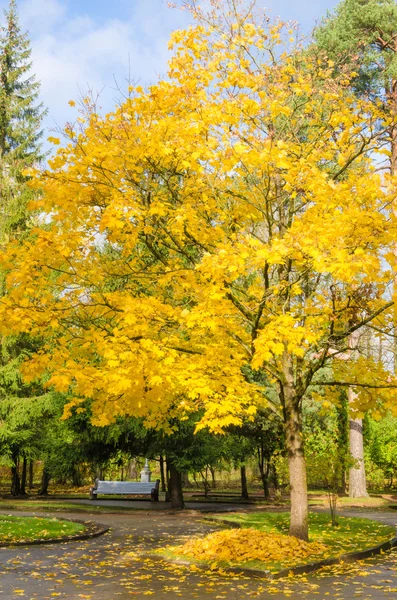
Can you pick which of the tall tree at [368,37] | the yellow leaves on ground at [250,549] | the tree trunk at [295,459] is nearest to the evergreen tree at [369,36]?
the tall tree at [368,37]

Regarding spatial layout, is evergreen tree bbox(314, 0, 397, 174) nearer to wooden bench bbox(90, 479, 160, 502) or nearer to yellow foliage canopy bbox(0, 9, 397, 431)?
yellow foliage canopy bbox(0, 9, 397, 431)

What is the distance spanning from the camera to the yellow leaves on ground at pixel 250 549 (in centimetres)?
934

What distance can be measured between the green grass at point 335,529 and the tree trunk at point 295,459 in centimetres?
63

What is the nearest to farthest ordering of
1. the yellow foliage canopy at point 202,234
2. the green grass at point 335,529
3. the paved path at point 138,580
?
the paved path at point 138,580 → the yellow foliage canopy at point 202,234 → the green grass at point 335,529

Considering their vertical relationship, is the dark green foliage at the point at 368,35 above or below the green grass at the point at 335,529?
above

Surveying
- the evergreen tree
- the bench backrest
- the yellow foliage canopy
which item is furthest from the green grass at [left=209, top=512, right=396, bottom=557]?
the evergreen tree

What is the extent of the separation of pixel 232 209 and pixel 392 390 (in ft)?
13.5

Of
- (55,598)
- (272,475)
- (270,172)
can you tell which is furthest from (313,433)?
(55,598)

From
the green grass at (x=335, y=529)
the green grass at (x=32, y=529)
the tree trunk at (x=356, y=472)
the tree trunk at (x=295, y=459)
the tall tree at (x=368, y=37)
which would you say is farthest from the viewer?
the tree trunk at (x=356, y=472)

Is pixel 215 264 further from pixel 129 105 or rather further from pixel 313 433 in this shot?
pixel 313 433

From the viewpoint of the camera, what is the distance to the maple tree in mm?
8617

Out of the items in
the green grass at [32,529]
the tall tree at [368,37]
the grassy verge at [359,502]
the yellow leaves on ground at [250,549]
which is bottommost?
the grassy verge at [359,502]

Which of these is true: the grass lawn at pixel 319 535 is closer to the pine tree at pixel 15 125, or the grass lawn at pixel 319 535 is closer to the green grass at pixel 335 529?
the green grass at pixel 335 529

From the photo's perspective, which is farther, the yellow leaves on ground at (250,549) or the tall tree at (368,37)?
the tall tree at (368,37)
